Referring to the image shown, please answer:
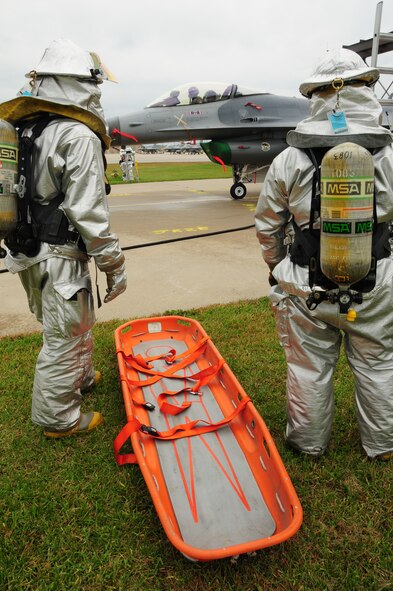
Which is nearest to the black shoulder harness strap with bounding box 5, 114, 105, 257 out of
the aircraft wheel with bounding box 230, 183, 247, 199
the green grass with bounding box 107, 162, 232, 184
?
the aircraft wheel with bounding box 230, 183, 247, 199

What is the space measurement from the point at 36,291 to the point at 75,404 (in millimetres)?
816

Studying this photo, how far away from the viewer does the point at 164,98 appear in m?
11.6

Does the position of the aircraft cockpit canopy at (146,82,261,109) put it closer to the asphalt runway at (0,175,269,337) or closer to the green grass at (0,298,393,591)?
the asphalt runway at (0,175,269,337)

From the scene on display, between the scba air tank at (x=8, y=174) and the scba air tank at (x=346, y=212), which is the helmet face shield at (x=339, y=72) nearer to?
the scba air tank at (x=346, y=212)

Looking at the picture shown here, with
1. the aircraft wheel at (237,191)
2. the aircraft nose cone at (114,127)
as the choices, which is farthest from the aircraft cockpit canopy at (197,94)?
the aircraft wheel at (237,191)

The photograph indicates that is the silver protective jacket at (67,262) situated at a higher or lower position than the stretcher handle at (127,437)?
higher

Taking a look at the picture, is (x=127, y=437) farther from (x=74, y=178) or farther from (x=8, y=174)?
(x=8, y=174)

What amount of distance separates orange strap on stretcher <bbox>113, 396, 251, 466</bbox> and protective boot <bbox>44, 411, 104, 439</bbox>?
17.8 inches

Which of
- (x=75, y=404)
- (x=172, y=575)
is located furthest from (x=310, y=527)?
(x=75, y=404)

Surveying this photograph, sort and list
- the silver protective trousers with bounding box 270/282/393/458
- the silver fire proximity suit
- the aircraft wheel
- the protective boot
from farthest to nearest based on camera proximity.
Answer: the aircraft wheel
the protective boot
the silver protective trousers with bounding box 270/282/393/458
the silver fire proximity suit

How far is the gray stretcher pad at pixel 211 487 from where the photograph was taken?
6.74ft

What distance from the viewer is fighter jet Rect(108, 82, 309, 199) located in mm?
11477

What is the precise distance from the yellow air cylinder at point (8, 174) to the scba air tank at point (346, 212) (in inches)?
68.1

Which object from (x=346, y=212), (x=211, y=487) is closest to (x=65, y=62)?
(x=346, y=212)
